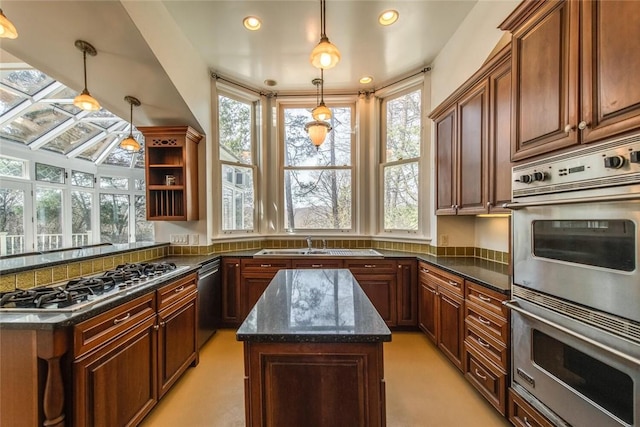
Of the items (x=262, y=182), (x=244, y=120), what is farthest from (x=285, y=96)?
(x=262, y=182)

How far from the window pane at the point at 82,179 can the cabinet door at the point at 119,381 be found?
560cm

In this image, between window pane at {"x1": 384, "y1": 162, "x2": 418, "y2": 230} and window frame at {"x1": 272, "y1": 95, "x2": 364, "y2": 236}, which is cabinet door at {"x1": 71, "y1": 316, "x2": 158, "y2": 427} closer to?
window frame at {"x1": 272, "y1": 95, "x2": 364, "y2": 236}

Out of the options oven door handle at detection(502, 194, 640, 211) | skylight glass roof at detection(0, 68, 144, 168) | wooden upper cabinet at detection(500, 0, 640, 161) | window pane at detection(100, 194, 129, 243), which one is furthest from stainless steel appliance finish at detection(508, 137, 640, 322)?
window pane at detection(100, 194, 129, 243)

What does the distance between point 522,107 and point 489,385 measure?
1.88 metres

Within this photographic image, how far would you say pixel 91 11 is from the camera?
191 cm

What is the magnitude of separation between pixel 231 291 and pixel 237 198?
1.29 m

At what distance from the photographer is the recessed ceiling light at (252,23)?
8.23ft

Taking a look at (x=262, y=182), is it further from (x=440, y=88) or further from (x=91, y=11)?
(x=440, y=88)

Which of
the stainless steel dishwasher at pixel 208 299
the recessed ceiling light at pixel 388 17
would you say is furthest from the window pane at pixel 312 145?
the stainless steel dishwasher at pixel 208 299

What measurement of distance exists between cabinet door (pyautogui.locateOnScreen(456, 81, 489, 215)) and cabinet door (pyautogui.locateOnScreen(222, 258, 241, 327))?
262 cm

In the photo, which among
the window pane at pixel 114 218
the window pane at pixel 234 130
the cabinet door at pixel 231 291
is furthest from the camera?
the window pane at pixel 114 218

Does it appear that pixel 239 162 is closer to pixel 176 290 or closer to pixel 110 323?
pixel 176 290

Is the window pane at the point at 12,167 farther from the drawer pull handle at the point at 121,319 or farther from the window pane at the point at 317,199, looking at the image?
the drawer pull handle at the point at 121,319

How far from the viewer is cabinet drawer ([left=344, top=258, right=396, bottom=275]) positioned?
3174 millimetres
